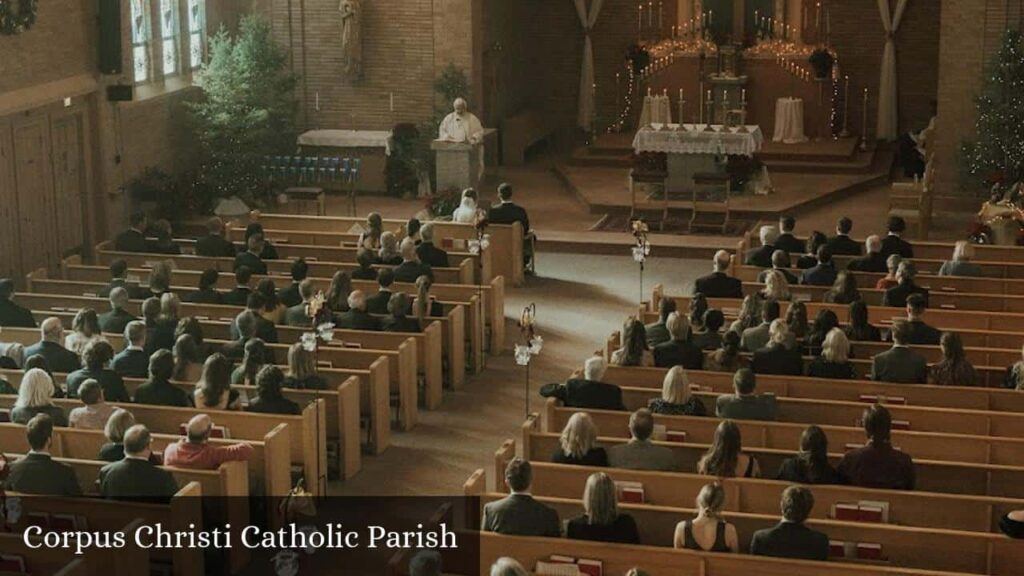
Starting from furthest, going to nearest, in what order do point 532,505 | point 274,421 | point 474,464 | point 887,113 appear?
point 887,113 < point 474,464 < point 274,421 < point 532,505

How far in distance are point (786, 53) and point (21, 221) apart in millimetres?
12902

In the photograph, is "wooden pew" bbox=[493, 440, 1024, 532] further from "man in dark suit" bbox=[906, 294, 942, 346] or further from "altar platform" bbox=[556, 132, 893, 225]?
"altar platform" bbox=[556, 132, 893, 225]

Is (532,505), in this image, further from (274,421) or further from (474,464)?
(474,464)

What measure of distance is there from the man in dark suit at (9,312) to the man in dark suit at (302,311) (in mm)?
2321

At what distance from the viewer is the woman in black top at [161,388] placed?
1191cm

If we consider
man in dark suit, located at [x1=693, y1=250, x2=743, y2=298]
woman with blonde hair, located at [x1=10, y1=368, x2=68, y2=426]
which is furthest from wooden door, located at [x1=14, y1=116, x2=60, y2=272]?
man in dark suit, located at [x1=693, y1=250, x2=743, y2=298]

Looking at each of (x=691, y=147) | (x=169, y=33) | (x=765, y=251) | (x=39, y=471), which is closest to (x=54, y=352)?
(x=39, y=471)

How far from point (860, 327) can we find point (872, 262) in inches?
112

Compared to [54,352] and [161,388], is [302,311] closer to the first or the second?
[54,352]

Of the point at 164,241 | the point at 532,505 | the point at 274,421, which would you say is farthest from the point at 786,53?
the point at 532,505

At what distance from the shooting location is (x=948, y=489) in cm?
1051

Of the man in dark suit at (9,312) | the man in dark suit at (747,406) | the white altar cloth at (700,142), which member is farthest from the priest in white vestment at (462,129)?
the man in dark suit at (747,406)

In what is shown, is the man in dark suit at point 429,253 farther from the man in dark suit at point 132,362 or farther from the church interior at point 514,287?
the man in dark suit at point 132,362

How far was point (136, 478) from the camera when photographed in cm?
1023
